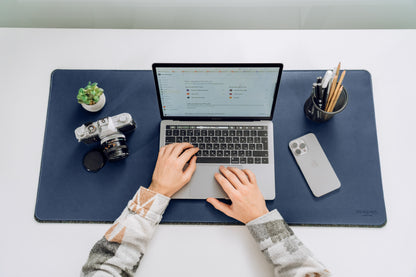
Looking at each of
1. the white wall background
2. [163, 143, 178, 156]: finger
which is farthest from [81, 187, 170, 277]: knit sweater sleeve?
the white wall background

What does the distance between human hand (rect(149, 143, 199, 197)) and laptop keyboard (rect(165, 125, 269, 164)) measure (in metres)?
0.03

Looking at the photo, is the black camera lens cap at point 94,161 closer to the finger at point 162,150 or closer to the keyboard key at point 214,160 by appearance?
the finger at point 162,150

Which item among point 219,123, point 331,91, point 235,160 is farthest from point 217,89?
point 331,91

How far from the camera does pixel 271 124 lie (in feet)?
3.28

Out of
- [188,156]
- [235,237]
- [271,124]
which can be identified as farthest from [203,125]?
[235,237]

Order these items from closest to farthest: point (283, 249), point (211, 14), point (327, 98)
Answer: point (283, 249), point (327, 98), point (211, 14)

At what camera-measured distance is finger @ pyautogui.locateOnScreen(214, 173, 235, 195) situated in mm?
930

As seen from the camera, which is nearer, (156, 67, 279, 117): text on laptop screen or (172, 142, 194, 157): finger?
(156, 67, 279, 117): text on laptop screen

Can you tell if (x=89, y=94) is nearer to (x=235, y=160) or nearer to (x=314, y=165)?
(x=235, y=160)

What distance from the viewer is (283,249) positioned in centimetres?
85

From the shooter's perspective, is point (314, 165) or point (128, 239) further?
point (314, 165)

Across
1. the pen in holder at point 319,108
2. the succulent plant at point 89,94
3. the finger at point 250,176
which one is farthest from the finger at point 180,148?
the pen in holder at point 319,108

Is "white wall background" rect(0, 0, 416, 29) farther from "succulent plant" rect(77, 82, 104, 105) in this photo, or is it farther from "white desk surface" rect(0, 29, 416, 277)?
"succulent plant" rect(77, 82, 104, 105)

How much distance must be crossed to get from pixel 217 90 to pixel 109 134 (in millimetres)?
382
